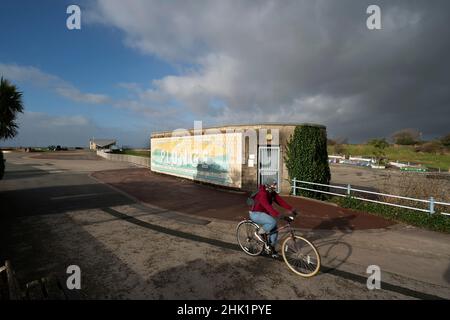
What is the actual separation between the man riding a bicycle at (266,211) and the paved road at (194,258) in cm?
57

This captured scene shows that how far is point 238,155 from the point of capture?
13953mm

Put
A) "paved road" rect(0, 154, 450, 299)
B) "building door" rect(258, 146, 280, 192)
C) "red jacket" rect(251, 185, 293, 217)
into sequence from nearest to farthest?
"paved road" rect(0, 154, 450, 299) < "red jacket" rect(251, 185, 293, 217) < "building door" rect(258, 146, 280, 192)

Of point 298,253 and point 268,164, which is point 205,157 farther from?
point 298,253

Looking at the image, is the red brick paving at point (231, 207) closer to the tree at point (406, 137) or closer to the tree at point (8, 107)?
the tree at point (8, 107)

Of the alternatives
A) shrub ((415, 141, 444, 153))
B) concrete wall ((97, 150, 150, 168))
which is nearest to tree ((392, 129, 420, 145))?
shrub ((415, 141, 444, 153))

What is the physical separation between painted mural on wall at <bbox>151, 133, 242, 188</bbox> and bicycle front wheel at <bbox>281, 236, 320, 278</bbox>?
8959 millimetres

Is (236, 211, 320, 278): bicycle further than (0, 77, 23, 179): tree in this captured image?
No

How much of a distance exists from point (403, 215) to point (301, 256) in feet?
19.7

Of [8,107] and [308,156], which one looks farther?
[308,156]

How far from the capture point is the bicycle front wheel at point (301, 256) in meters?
4.70

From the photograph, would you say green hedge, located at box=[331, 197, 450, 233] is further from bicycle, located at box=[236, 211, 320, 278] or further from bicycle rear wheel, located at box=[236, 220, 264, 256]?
bicycle rear wheel, located at box=[236, 220, 264, 256]

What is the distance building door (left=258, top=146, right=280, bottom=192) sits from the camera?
13.2 meters

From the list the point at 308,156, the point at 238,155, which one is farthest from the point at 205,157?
the point at 308,156
